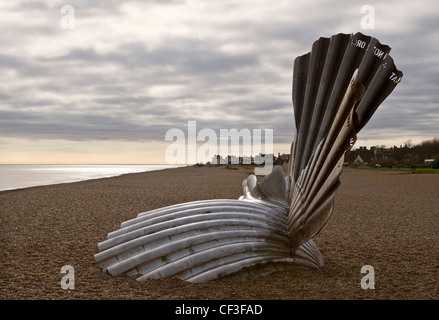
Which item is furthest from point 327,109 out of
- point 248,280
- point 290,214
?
point 248,280

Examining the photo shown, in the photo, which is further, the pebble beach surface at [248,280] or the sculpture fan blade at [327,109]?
the pebble beach surface at [248,280]

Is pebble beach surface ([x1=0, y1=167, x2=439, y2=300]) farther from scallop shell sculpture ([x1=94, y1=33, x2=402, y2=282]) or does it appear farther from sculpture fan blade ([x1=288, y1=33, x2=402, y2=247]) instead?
sculpture fan blade ([x1=288, y1=33, x2=402, y2=247])

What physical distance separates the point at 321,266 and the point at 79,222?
22.4 feet

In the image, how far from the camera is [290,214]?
6027mm

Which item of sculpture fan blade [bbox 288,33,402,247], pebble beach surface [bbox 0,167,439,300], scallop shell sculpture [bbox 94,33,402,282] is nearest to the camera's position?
sculpture fan blade [bbox 288,33,402,247]

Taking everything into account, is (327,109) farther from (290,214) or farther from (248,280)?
(248,280)

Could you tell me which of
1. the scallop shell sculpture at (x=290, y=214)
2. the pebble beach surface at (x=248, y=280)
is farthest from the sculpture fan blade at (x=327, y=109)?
the pebble beach surface at (x=248, y=280)

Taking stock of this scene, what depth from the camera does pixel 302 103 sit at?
621 cm

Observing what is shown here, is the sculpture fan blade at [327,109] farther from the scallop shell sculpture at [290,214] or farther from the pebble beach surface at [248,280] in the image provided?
the pebble beach surface at [248,280]

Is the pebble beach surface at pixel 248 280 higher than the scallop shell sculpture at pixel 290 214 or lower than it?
lower

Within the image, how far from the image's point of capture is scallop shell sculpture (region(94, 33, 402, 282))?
488 cm

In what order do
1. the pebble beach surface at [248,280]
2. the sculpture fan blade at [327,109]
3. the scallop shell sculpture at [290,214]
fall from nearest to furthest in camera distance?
the sculpture fan blade at [327,109], the scallop shell sculpture at [290,214], the pebble beach surface at [248,280]

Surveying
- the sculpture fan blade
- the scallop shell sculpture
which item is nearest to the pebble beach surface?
the scallop shell sculpture

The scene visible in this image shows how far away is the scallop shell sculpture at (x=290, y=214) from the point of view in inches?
192
